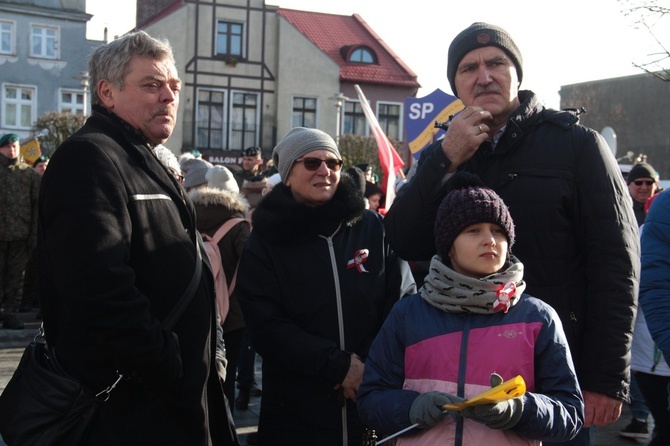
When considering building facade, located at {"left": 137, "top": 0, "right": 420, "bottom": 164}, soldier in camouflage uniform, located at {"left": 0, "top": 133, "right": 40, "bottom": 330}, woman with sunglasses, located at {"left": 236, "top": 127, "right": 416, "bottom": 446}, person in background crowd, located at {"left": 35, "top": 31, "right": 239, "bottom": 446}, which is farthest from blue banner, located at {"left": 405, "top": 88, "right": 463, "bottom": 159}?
building facade, located at {"left": 137, "top": 0, "right": 420, "bottom": 164}

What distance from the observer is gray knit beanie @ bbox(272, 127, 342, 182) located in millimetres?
3932

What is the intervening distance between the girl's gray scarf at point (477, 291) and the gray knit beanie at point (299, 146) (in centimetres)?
131

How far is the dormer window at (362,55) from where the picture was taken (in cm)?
4153

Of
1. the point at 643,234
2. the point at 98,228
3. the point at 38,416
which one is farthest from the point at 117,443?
the point at 643,234

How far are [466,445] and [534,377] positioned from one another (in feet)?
1.06

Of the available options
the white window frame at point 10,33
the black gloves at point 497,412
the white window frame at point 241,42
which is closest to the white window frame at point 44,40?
the white window frame at point 10,33

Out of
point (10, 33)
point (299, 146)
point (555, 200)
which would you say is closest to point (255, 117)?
point (10, 33)

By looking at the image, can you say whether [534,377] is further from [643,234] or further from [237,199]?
[237,199]

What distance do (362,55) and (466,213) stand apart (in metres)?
39.8

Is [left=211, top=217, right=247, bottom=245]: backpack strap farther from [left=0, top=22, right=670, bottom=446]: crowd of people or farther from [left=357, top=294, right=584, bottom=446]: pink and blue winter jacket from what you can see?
[left=357, top=294, right=584, bottom=446]: pink and blue winter jacket

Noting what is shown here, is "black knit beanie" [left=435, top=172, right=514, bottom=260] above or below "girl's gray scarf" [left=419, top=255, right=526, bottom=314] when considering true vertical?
above

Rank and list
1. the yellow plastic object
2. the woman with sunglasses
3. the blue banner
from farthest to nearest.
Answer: the blue banner < the woman with sunglasses < the yellow plastic object

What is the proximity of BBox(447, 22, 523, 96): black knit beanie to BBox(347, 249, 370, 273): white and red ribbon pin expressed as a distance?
0.92 meters

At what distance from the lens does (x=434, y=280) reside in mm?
2814
